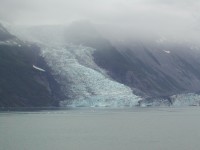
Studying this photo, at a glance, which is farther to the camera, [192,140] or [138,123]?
[138,123]

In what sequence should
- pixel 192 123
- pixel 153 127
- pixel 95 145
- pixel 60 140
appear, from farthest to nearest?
pixel 192 123, pixel 153 127, pixel 60 140, pixel 95 145

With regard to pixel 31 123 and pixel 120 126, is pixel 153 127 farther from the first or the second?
pixel 31 123

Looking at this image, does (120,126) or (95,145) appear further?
(120,126)

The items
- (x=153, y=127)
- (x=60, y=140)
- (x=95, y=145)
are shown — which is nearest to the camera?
(x=95, y=145)

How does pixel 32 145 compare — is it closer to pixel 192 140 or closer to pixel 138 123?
pixel 192 140

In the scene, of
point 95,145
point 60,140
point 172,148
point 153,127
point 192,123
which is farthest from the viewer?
point 192,123

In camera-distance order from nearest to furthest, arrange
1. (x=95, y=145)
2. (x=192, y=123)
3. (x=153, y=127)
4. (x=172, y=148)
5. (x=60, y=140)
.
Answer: (x=172, y=148) < (x=95, y=145) < (x=60, y=140) < (x=153, y=127) < (x=192, y=123)

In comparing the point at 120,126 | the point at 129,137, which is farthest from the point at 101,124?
the point at 129,137

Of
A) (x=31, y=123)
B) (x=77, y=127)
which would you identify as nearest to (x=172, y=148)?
(x=77, y=127)
